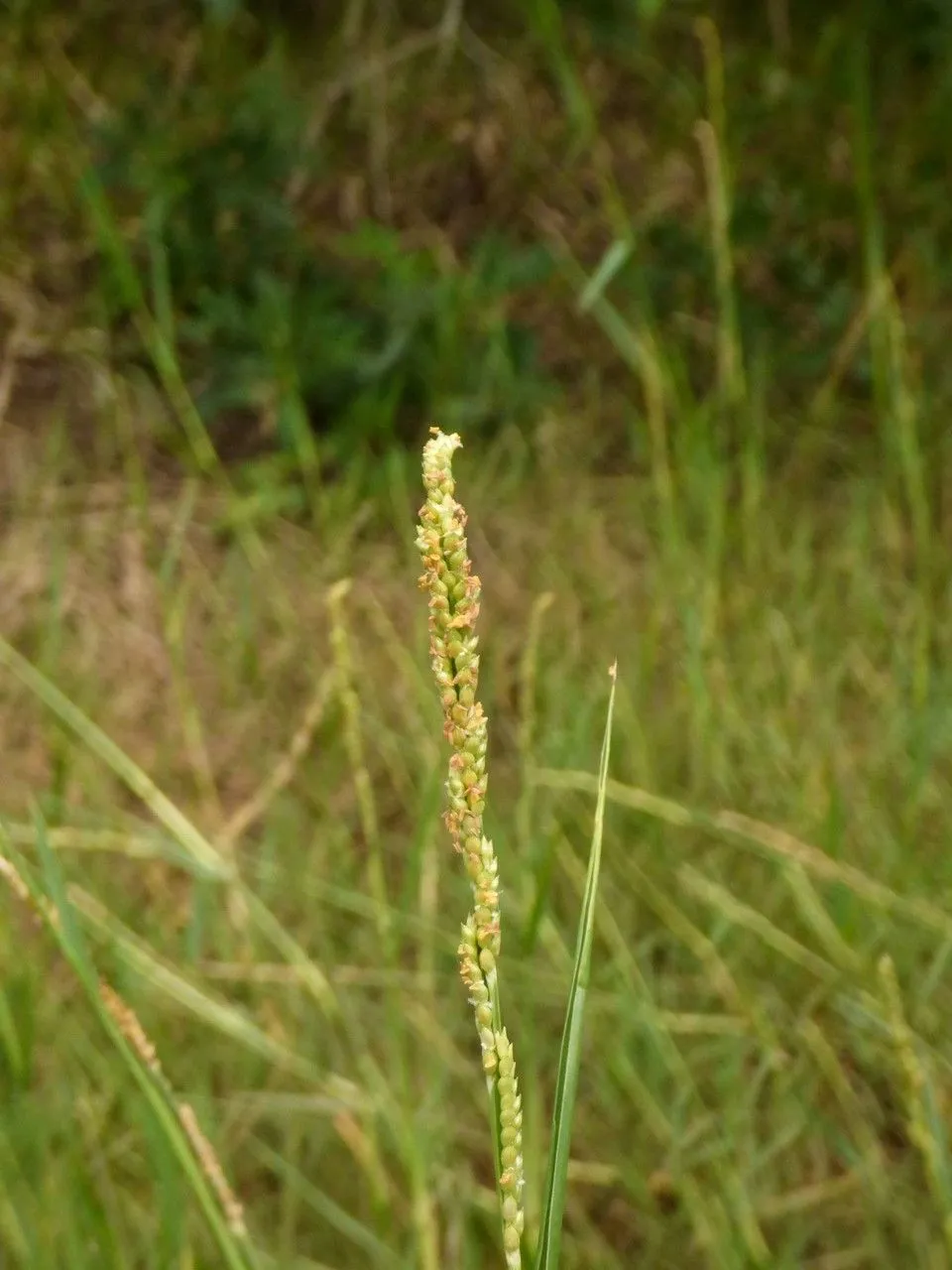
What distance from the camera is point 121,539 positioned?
1.42m

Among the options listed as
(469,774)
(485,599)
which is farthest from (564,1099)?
(485,599)

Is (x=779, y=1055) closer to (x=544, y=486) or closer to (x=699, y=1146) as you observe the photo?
(x=699, y=1146)

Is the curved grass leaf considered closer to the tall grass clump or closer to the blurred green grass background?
the tall grass clump

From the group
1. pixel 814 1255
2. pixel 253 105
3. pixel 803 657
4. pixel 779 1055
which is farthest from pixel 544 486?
pixel 814 1255

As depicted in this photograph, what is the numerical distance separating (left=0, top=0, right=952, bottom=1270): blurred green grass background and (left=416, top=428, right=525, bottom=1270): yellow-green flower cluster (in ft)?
0.89

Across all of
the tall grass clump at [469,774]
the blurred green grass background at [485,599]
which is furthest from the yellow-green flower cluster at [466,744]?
the blurred green grass background at [485,599]

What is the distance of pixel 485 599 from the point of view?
1.38 meters

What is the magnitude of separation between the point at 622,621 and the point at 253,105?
Result: 0.73 metres

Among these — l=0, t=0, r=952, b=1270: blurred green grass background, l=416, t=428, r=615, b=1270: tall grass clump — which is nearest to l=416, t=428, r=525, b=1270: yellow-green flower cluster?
l=416, t=428, r=615, b=1270: tall grass clump

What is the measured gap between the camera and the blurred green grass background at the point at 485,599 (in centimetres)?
90

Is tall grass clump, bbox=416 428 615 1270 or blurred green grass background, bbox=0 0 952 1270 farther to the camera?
blurred green grass background, bbox=0 0 952 1270

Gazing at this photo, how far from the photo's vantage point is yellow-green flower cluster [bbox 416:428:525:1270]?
278mm

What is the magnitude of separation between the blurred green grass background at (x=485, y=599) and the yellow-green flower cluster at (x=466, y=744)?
272 mm

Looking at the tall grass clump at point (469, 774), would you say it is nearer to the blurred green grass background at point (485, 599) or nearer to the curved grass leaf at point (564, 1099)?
the curved grass leaf at point (564, 1099)
